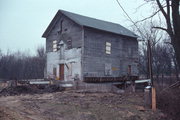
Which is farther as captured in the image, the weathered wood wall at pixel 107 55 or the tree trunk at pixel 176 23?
the weathered wood wall at pixel 107 55

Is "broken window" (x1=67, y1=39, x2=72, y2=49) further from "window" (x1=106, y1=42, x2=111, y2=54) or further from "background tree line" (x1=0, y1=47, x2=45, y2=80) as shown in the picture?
"background tree line" (x1=0, y1=47, x2=45, y2=80)

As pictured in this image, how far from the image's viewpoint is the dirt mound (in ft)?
46.8

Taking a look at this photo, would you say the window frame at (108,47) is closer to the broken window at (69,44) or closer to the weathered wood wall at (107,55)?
the weathered wood wall at (107,55)

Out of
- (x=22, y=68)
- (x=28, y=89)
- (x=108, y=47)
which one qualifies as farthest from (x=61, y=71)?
(x=22, y=68)

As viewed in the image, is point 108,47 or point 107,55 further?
point 108,47

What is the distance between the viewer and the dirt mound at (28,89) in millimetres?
14273

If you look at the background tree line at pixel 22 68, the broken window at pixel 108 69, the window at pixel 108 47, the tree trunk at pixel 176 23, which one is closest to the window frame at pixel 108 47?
the window at pixel 108 47

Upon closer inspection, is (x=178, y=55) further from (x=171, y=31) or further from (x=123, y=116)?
(x=123, y=116)

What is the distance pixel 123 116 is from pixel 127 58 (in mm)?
16482

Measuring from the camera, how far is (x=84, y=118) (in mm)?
7957

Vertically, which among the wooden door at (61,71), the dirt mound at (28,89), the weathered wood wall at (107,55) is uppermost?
the weathered wood wall at (107,55)

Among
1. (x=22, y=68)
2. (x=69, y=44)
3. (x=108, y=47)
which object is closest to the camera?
(x=69, y=44)

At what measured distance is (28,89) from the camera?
51.1 ft

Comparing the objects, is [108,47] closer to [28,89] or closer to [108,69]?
[108,69]
